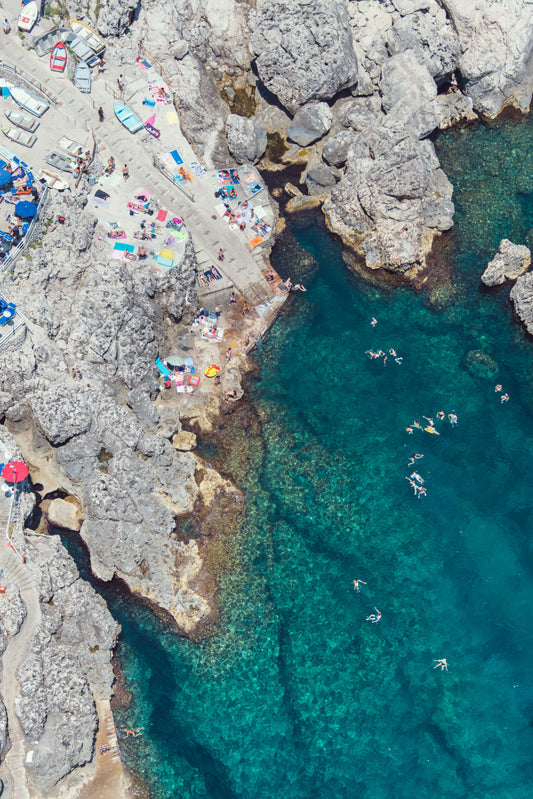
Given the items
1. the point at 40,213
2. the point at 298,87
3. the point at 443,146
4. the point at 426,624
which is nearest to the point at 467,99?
the point at 443,146

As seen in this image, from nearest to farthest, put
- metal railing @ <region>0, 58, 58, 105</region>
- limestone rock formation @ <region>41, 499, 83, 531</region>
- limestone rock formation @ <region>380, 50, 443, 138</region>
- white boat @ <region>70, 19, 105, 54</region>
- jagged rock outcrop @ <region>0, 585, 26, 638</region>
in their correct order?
1. jagged rock outcrop @ <region>0, 585, 26, 638</region>
2. limestone rock formation @ <region>41, 499, 83, 531</region>
3. metal railing @ <region>0, 58, 58, 105</region>
4. white boat @ <region>70, 19, 105, 54</region>
5. limestone rock formation @ <region>380, 50, 443, 138</region>

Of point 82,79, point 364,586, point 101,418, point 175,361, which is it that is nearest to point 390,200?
point 175,361

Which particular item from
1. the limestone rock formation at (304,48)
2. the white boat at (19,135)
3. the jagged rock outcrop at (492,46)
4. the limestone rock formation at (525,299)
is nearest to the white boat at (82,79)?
the white boat at (19,135)

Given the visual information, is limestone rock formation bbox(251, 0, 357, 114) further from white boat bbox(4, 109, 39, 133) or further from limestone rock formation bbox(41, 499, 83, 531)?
limestone rock formation bbox(41, 499, 83, 531)

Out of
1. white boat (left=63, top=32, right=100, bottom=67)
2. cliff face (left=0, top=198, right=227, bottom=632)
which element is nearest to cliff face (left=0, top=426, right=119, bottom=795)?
cliff face (left=0, top=198, right=227, bottom=632)

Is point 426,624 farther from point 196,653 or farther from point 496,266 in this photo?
point 496,266

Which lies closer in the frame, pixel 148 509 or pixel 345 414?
pixel 148 509

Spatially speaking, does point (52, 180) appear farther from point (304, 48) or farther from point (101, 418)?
point (304, 48)
